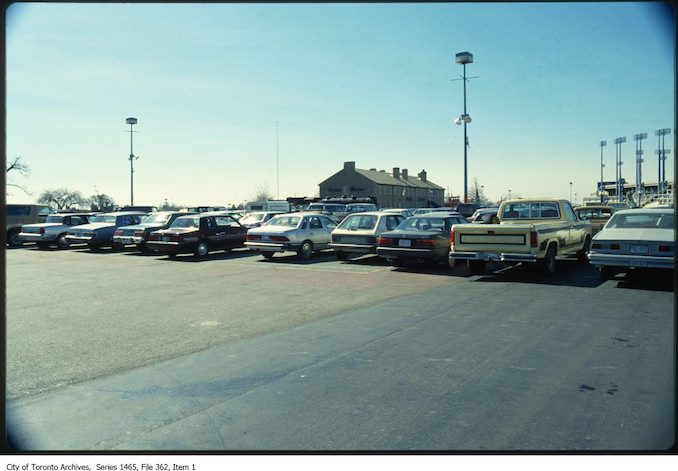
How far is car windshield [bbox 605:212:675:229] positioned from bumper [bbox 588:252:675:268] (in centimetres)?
144

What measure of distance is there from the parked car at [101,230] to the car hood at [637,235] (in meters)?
18.2

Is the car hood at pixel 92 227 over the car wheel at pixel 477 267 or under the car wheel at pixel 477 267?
over

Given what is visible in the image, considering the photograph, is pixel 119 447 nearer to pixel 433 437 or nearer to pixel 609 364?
pixel 433 437

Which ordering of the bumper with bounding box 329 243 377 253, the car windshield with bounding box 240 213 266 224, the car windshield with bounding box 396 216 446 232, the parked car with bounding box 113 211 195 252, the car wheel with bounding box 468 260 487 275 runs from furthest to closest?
the car windshield with bounding box 240 213 266 224 < the parked car with bounding box 113 211 195 252 < the bumper with bounding box 329 243 377 253 < the car windshield with bounding box 396 216 446 232 < the car wheel with bounding box 468 260 487 275

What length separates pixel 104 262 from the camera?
55.6 ft

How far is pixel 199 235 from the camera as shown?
18297 mm

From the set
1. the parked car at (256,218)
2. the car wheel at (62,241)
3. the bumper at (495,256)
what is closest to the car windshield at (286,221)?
the parked car at (256,218)

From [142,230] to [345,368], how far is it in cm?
1638

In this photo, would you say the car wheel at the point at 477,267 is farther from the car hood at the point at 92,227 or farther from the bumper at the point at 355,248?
the car hood at the point at 92,227

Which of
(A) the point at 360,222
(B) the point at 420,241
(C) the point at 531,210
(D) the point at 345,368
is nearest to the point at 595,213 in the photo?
(C) the point at 531,210

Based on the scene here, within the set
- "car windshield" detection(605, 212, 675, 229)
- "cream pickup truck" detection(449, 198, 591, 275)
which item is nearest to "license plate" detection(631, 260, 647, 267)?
"car windshield" detection(605, 212, 675, 229)

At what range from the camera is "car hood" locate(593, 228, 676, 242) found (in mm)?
10250

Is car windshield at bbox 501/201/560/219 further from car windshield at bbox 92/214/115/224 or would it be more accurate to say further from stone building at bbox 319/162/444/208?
stone building at bbox 319/162/444/208

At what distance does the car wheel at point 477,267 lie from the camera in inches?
511
